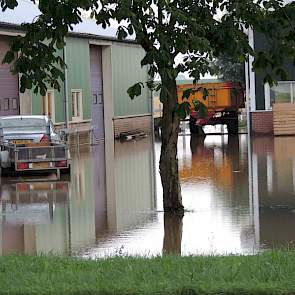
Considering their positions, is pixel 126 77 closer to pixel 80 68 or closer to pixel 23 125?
pixel 80 68

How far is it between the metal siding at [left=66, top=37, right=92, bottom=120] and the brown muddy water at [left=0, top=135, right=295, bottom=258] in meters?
8.95

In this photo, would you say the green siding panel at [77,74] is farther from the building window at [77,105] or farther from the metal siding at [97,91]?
the metal siding at [97,91]

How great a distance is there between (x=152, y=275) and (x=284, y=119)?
105 ft

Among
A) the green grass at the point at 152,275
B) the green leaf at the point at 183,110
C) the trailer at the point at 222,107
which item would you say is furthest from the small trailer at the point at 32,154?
the trailer at the point at 222,107

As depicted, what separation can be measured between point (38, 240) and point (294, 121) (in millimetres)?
26878

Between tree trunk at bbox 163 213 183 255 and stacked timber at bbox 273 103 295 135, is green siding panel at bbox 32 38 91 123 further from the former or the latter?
tree trunk at bbox 163 213 183 255

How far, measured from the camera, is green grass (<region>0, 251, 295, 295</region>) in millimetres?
7062

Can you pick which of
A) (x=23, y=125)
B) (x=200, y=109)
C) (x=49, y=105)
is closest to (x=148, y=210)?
(x=200, y=109)

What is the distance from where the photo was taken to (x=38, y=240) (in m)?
13.4

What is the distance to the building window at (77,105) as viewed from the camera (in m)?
37.2

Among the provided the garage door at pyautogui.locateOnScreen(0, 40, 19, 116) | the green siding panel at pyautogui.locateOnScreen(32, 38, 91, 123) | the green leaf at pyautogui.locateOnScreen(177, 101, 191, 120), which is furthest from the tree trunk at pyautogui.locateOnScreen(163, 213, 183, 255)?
the green siding panel at pyautogui.locateOnScreen(32, 38, 91, 123)

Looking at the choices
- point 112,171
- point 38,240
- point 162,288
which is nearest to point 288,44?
point 38,240

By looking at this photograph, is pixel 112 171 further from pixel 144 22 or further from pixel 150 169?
pixel 144 22

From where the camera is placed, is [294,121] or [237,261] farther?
[294,121]
